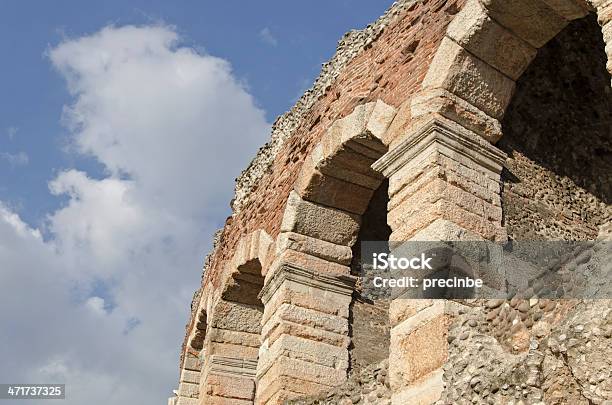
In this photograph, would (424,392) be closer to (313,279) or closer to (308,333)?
(308,333)

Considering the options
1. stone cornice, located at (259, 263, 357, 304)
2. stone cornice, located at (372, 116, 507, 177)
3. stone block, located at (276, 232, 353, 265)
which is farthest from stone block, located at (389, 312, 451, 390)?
stone block, located at (276, 232, 353, 265)

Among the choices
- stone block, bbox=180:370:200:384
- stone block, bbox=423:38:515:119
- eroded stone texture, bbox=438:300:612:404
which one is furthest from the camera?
stone block, bbox=180:370:200:384

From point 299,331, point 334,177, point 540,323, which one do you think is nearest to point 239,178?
point 334,177

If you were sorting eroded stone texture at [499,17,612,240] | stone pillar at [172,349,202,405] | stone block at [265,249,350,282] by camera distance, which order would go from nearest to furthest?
eroded stone texture at [499,17,612,240] < stone block at [265,249,350,282] < stone pillar at [172,349,202,405]

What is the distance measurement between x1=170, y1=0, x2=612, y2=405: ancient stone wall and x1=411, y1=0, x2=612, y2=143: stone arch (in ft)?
0.04

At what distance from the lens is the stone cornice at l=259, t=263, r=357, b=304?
27.4 feet

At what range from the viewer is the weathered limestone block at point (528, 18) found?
6711 millimetres

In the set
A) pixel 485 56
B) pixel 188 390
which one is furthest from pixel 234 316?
pixel 485 56

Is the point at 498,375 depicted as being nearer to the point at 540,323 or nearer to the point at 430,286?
the point at 540,323

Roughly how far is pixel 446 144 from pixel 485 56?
965 millimetres

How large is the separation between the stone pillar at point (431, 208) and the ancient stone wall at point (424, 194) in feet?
0.04

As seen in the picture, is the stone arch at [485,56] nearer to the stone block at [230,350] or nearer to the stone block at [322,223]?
the stone block at [322,223]

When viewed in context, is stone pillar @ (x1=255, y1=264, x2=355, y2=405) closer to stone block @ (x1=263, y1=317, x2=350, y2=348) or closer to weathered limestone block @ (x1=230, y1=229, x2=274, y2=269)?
stone block @ (x1=263, y1=317, x2=350, y2=348)

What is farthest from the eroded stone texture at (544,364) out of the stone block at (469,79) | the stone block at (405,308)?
the stone block at (469,79)
